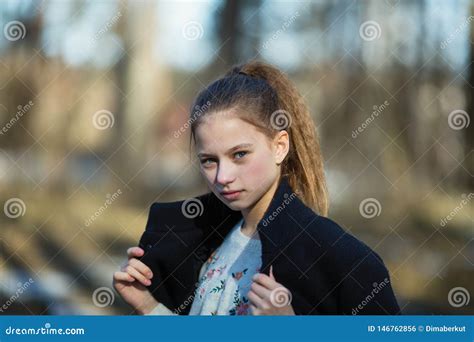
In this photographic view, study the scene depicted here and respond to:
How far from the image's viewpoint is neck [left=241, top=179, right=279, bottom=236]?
176cm

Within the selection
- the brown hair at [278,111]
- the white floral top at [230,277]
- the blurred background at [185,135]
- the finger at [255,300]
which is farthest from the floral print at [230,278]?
the blurred background at [185,135]

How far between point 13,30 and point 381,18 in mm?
2218

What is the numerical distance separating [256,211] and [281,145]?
0.64 ft

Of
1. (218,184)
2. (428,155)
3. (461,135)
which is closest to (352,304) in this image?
(218,184)

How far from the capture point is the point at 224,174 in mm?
1676

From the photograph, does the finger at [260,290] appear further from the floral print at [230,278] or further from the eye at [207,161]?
the eye at [207,161]

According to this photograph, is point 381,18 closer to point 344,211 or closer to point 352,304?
point 344,211

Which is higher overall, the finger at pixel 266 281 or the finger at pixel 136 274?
the finger at pixel 266 281

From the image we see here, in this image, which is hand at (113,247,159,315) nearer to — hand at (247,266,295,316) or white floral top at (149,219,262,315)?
white floral top at (149,219,262,315)

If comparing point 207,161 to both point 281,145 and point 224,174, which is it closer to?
point 224,174

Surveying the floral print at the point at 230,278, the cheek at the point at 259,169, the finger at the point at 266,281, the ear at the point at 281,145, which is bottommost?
the floral print at the point at 230,278

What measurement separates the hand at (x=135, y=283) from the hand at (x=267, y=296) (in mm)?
401

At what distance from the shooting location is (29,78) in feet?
14.5

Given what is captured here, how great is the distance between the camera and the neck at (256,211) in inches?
69.4
